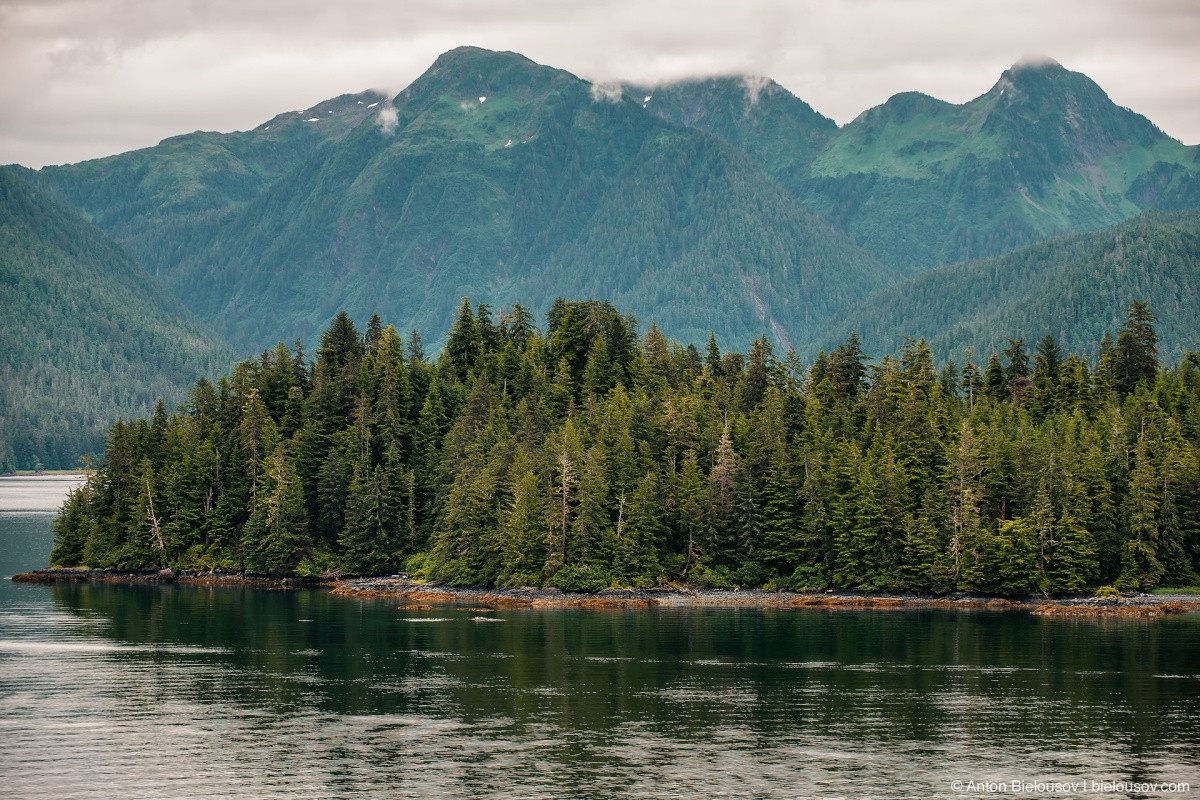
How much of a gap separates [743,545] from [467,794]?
102 m

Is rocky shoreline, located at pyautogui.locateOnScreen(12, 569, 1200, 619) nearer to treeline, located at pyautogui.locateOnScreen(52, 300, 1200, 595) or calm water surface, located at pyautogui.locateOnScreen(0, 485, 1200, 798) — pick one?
treeline, located at pyautogui.locateOnScreen(52, 300, 1200, 595)

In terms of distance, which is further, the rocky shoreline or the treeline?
the treeline

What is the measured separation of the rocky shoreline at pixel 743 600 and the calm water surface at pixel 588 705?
8307mm

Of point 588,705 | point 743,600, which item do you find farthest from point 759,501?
point 588,705

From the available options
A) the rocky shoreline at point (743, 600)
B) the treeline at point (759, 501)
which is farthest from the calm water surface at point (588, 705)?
the treeline at point (759, 501)

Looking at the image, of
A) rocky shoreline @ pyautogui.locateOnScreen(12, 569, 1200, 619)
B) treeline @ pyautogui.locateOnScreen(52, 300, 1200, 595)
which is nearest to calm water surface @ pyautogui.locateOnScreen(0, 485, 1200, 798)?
rocky shoreline @ pyautogui.locateOnScreen(12, 569, 1200, 619)

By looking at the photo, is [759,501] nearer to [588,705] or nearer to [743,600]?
[743,600]

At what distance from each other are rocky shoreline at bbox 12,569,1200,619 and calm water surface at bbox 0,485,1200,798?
8.31m

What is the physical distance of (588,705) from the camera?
102m

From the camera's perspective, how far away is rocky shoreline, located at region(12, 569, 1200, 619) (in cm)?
15500

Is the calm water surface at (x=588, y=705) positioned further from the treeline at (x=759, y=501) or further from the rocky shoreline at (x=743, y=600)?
the treeline at (x=759, y=501)

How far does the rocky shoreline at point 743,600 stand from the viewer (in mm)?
155000

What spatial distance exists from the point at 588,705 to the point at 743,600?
67511 mm

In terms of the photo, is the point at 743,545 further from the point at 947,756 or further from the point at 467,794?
the point at 467,794
